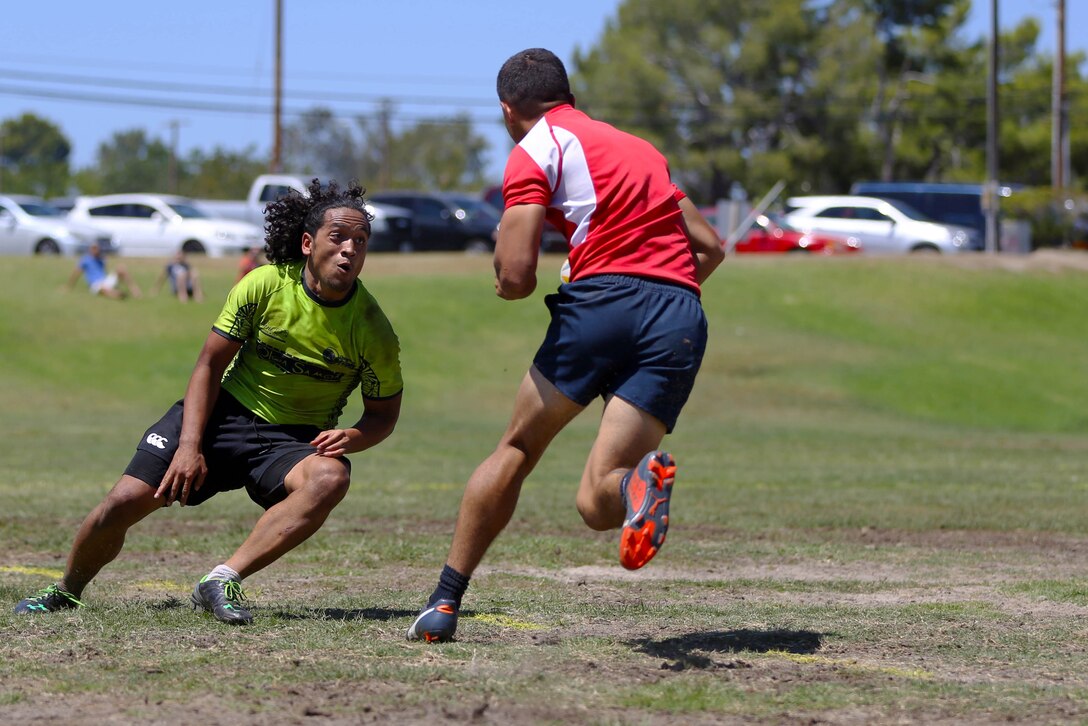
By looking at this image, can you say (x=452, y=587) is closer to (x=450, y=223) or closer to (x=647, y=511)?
(x=647, y=511)

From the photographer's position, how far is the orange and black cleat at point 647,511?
4602 mm

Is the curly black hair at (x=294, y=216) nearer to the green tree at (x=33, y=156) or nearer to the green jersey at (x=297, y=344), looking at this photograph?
the green jersey at (x=297, y=344)

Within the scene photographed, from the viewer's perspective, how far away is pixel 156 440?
593cm

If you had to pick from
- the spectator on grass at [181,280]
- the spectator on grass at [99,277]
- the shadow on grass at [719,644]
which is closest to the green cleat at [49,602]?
the shadow on grass at [719,644]

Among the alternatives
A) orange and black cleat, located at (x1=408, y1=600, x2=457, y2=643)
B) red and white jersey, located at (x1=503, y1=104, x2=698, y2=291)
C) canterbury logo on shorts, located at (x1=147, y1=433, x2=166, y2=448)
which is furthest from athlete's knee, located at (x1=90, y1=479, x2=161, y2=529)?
red and white jersey, located at (x1=503, y1=104, x2=698, y2=291)

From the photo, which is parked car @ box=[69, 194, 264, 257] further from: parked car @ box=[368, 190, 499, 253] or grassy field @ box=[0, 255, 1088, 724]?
grassy field @ box=[0, 255, 1088, 724]

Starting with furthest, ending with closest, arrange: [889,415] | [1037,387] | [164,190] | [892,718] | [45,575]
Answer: [164,190]
[1037,387]
[889,415]
[45,575]
[892,718]

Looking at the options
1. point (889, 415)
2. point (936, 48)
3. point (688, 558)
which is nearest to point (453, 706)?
point (688, 558)

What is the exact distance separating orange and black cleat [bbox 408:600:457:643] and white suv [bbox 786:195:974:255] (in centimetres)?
3463

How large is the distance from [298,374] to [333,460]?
0.39 meters

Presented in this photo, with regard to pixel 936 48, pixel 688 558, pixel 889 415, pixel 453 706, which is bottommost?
pixel 889 415

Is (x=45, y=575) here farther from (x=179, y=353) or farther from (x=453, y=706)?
(x=179, y=353)

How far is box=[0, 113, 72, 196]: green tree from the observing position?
10056 cm

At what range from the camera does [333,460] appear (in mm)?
5871
